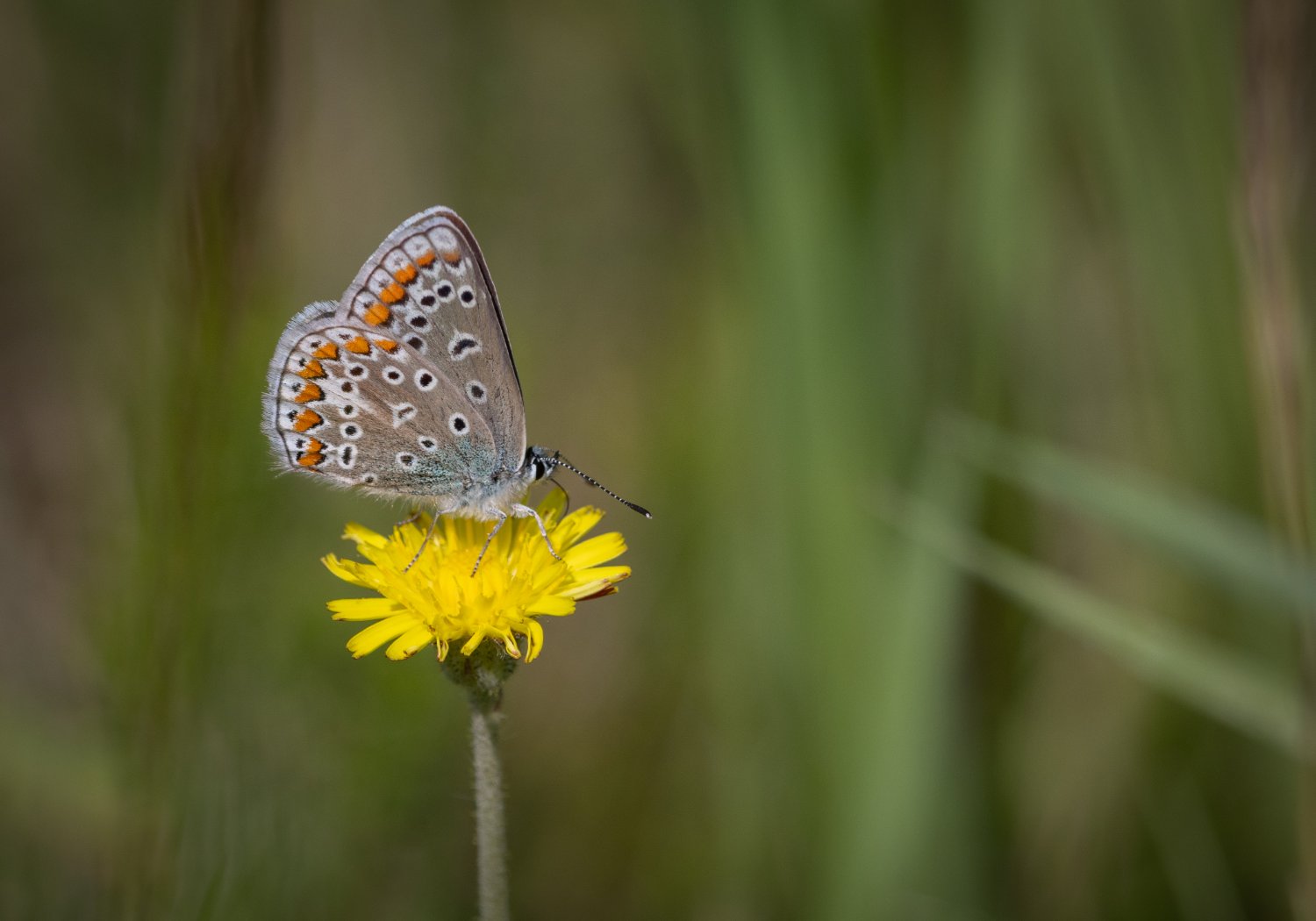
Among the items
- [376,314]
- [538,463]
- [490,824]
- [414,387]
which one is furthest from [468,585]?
[376,314]

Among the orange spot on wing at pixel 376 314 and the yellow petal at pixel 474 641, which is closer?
the yellow petal at pixel 474 641

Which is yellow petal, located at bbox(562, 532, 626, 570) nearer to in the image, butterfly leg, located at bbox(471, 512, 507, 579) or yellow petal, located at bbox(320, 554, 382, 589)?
butterfly leg, located at bbox(471, 512, 507, 579)

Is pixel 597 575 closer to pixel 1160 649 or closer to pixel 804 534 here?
pixel 804 534

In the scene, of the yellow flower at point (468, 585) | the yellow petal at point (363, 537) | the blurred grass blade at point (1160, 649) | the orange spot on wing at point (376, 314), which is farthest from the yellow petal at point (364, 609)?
the blurred grass blade at point (1160, 649)

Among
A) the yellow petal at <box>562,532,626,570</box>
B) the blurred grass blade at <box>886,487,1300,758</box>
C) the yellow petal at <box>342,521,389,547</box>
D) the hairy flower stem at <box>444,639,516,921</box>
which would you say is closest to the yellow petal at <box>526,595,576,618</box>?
the hairy flower stem at <box>444,639,516,921</box>

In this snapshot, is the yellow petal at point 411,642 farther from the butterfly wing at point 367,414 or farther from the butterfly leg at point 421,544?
the butterfly wing at point 367,414

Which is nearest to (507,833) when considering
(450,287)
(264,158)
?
(450,287)

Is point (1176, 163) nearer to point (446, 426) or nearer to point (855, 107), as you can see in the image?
point (855, 107)
